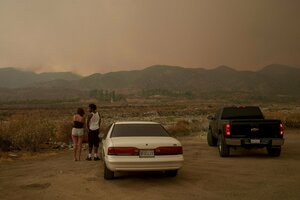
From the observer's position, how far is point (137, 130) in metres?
11.1

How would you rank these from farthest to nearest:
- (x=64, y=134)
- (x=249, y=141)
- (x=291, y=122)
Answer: (x=291, y=122), (x=64, y=134), (x=249, y=141)

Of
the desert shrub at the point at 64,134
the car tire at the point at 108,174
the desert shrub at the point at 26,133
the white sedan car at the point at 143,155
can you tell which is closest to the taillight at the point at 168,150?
the white sedan car at the point at 143,155

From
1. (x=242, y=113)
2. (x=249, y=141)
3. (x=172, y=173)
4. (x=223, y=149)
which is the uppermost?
(x=242, y=113)

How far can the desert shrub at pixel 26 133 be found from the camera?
18.4m

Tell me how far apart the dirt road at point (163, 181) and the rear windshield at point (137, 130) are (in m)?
1.15

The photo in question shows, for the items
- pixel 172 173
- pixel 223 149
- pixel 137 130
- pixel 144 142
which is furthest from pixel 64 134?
pixel 144 142

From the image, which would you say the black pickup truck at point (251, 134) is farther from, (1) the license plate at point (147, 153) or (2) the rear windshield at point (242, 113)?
(1) the license plate at point (147, 153)

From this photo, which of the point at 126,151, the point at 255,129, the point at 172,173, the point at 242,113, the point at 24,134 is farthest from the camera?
the point at 24,134

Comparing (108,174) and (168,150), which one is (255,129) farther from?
(108,174)

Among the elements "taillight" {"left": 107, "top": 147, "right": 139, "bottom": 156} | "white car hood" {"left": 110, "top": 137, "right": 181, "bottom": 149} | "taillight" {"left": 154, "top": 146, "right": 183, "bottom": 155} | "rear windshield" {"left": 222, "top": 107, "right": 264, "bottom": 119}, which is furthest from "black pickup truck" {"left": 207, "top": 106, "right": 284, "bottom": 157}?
"taillight" {"left": 107, "top": 147, "right": 139, "bottom": 156}

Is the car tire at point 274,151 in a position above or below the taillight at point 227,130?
below

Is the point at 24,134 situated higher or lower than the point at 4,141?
higher

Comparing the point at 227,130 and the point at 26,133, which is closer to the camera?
the point at 227,130

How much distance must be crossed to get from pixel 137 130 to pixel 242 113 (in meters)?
7.30
